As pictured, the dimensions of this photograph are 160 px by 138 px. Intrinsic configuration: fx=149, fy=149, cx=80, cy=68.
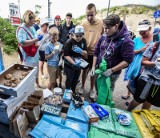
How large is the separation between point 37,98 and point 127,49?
1.42 metres

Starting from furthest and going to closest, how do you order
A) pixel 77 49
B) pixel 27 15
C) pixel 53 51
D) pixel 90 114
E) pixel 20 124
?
pixel 53 51, pixel 77 49, pixel 27 15, pixel 90 114, pixel 20 124

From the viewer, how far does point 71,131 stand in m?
1.56

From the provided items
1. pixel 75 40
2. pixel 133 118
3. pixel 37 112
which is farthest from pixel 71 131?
pixel 75 40

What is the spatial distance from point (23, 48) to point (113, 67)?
1671 mm

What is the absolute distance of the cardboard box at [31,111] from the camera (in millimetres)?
1591

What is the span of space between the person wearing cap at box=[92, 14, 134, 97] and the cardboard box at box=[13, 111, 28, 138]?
1249mm

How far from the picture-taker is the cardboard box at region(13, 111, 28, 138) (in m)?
1.45

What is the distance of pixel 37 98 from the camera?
1.86m

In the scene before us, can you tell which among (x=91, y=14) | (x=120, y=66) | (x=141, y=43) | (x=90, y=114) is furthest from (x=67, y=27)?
(x=90, y=114)

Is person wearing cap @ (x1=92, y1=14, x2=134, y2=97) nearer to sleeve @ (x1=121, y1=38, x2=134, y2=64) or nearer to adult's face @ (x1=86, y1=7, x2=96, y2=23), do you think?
sleeve @ (x1=121, y1=38, x2=134, y2=64)

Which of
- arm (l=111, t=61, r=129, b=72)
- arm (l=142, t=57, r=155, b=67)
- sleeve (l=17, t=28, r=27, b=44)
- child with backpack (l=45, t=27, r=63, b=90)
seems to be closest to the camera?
arm (l=142, t=57, r=155, b=67)

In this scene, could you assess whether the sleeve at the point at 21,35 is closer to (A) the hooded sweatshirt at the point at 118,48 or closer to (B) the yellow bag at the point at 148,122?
(A) the hooded sweatshirt at the point at 118,48

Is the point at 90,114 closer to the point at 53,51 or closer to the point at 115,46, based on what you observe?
the point at 115,46

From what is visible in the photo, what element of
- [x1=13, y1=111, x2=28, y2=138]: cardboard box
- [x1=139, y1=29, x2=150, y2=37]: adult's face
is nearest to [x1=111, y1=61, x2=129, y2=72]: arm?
[x1=139, y1=29, x2=150, y2=37]: adult's face
